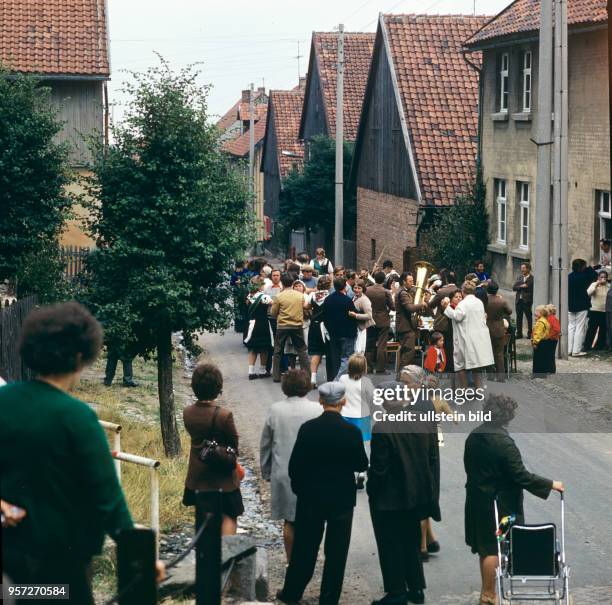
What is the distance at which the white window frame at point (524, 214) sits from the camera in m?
30.2

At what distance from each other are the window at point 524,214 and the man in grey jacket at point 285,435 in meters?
21.4

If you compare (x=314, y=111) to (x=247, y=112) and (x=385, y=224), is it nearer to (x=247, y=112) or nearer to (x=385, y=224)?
(x=385, y=224)

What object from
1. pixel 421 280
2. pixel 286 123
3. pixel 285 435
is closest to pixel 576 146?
pixel 421 280

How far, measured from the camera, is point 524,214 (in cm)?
3048

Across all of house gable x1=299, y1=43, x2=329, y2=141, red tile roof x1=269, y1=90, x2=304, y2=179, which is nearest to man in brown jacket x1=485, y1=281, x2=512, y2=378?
house gable x1=299, y1=43, x2=329, y2=141

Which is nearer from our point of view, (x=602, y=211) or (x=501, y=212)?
(x=602, y=211)

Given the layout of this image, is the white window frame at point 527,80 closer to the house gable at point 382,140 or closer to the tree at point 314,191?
the house gable at point 382,140

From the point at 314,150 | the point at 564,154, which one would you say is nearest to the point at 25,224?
the point at 564,154

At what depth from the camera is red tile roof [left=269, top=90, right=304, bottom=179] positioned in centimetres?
6238

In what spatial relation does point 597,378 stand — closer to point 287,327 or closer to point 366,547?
point 287,327

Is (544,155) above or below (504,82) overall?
below

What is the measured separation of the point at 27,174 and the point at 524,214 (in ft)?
41.8

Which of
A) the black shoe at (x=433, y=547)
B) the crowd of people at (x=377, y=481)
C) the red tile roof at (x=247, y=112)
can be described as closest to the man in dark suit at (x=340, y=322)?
the crowd of people at (x=377, y=481)

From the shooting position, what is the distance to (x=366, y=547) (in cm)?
1079
